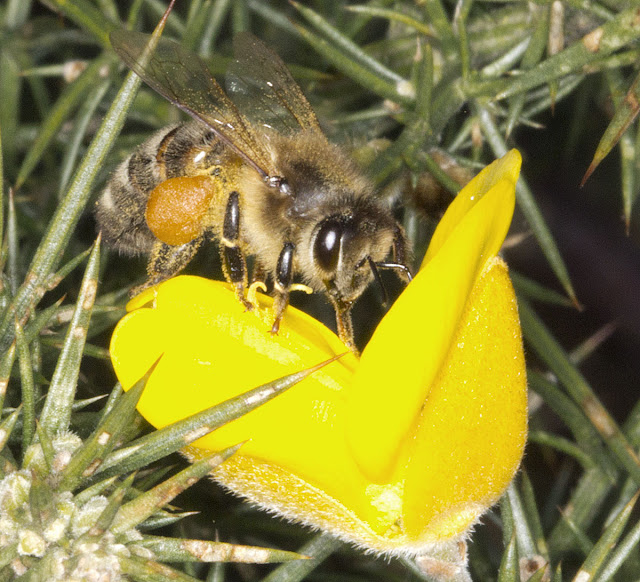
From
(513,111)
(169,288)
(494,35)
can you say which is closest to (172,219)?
(169,288)

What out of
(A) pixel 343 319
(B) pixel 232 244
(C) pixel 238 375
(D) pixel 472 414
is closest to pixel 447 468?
(D) pixel 472 414

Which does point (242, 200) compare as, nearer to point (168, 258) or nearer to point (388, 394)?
point (168, 258)

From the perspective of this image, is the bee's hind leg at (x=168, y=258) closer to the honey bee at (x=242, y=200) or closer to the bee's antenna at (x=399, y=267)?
the honey bee at (x=242, y=200)

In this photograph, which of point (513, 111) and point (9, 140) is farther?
point (9, 140)

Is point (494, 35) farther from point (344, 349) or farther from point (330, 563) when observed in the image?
point (330, 563)

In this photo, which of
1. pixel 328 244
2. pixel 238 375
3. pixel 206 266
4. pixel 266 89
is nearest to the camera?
pixel 238 375

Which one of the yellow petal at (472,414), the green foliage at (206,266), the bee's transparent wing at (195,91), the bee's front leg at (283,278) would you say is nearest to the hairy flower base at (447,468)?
the yellow petal at (472,414)
